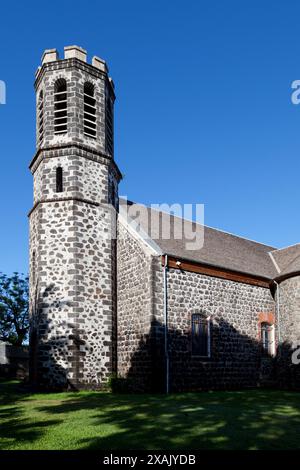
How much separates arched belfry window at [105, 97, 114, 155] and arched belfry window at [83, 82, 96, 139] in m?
0.69

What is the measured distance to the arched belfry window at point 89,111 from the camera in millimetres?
21094

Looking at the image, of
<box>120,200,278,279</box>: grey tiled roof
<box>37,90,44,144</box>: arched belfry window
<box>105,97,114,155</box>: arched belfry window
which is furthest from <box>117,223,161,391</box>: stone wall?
<box>37,90,44,144</box>: arched belfry window

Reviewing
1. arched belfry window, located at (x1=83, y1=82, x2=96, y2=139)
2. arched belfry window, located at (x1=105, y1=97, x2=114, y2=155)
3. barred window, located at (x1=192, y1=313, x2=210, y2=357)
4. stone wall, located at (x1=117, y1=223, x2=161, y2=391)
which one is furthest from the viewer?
arched belfry window, located at (x1=105, y1=97, x2=114, y2=155)

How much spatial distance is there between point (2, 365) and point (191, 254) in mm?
16972

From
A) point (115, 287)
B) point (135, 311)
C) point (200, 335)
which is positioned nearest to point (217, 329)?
point (200, 335)

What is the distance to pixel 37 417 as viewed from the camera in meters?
11.4

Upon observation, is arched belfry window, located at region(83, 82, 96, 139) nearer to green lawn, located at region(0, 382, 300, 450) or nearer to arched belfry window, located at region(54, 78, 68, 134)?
arched belfry window, located at region(54, 78, 68, 134)

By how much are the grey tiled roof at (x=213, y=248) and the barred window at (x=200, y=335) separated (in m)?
2.31

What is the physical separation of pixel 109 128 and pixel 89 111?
4.33 feet

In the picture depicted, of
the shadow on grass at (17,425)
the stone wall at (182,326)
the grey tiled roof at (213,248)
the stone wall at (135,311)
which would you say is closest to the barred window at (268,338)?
the stone wall at (182,326)

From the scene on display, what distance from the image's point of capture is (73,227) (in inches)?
765

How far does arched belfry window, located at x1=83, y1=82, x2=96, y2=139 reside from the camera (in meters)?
21.1

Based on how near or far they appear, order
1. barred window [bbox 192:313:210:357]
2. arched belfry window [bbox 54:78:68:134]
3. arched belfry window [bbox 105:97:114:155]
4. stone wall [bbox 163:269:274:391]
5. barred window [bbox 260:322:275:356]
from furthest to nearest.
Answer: barred window [bbox 260:322:275:356]
arched belfry window [bbox 105:97:114:155]
arched belfry window [bbox 54:78:68:134]
barred window [bbox 192:313:210:357]
stone wall [bbox 163:269:274:391]
